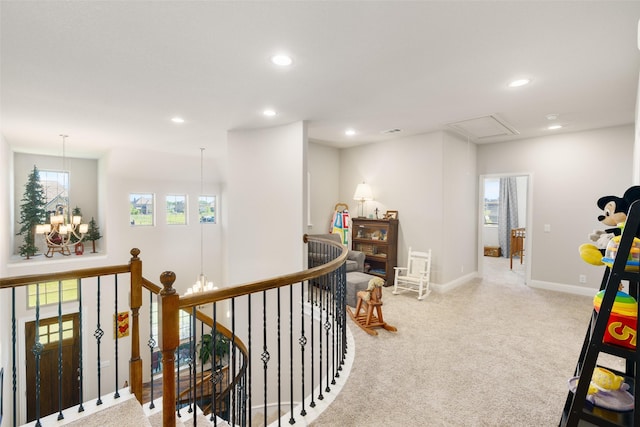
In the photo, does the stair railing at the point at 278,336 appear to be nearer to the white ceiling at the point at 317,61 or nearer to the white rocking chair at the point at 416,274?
the white rocking chair at the point at 416,274

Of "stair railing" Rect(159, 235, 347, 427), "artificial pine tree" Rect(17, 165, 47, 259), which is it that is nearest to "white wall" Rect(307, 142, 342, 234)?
"stair railing" Rect(159, 235, 347, 427)

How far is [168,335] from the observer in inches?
57.3

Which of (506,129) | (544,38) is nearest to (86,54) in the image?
(544,38)

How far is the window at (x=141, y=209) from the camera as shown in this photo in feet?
24.5

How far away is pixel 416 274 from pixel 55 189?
831 centimetres

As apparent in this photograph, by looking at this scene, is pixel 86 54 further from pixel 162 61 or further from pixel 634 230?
pixel 634 230

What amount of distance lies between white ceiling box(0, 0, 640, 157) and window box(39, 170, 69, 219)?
339 cm

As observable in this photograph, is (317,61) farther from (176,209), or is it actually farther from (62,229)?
(176,209)

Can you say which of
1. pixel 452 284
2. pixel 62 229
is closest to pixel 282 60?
pixel 452 284

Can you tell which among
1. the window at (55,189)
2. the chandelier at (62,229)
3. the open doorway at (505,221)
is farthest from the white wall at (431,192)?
the window at (55,189)

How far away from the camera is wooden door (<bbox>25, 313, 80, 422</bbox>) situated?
607 centimetres

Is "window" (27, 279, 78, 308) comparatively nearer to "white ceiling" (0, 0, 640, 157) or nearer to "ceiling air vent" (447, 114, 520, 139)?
"white ceiling" (0, 0, 640, 157)

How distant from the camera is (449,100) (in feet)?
11.3

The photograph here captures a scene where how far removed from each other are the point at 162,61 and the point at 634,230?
3222 millimetres
